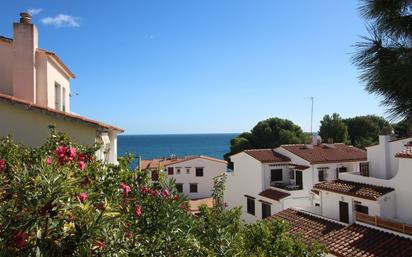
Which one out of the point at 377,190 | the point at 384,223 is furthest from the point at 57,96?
the point at 377,190

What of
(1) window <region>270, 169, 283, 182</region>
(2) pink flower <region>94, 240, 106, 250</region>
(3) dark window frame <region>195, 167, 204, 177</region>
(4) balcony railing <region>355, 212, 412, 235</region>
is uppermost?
(2) pink flower <region>94, 240, 106, 250</region>

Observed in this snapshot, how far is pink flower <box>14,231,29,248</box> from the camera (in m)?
3.24

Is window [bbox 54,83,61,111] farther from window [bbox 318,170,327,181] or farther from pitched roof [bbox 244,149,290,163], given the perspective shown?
window [bbox 318,170,327,181]

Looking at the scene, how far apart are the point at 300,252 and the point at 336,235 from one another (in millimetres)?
12916

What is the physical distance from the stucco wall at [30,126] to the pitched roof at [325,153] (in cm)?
2255

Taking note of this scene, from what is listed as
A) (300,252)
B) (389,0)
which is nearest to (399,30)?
(389,0)

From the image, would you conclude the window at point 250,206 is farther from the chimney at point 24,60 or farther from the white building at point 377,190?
the chimney at point 24,60

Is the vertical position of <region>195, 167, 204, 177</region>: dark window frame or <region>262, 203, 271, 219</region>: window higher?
<region>195, 167, 204, 177</region>: dark window frame

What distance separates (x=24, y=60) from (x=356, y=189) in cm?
1844

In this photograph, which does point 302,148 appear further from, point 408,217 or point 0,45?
point 0,45

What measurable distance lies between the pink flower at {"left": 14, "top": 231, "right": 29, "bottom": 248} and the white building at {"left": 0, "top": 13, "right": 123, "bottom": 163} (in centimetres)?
690

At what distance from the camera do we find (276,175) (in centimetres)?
3281

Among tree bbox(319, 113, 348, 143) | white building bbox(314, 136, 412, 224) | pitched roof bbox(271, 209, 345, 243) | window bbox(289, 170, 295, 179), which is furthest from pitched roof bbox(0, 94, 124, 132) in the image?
tree bbox(319, 113, 348, 143)

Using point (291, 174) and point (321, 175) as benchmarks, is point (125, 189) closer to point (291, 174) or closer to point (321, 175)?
point (321, 175)
